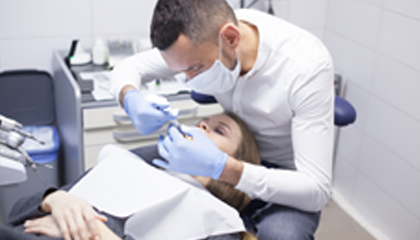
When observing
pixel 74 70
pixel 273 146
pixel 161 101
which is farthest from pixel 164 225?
pixel 74 70

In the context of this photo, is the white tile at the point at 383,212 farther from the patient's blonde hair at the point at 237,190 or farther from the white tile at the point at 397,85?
the patient's blonde hair at the point at 237,190

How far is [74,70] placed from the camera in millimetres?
2518

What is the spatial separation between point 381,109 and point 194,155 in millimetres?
1397

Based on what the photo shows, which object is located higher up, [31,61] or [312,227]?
[31,61]

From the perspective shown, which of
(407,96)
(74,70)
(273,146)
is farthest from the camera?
(74,70)

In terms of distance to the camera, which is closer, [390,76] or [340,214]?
[390,76]

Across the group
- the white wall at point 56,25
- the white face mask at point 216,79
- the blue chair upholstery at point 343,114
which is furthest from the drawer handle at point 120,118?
the blue chair upholstery at point 343,114

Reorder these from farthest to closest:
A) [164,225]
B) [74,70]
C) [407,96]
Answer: [74,70], [407,96], [164,225]

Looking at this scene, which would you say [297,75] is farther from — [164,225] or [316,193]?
[164,225]

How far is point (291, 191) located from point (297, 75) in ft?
1.34

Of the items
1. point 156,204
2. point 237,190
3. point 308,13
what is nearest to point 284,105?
point 237,190

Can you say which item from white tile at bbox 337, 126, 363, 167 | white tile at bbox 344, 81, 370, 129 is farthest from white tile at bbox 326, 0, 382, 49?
white tile at bbox 337, 126, 363, 167

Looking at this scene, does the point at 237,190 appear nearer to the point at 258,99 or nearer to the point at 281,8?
the point at 258,99

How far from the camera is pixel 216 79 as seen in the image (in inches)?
65.5
